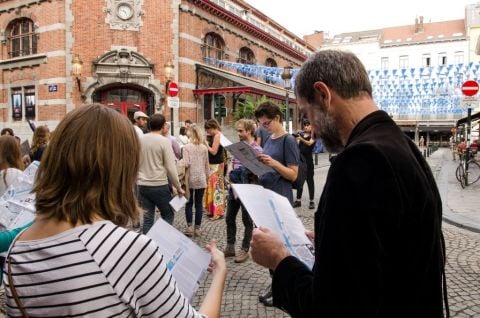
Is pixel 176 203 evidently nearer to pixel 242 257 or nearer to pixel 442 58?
pixel 242 257

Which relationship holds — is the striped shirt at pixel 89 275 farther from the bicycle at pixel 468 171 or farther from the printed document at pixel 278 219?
the bicycle at pixel 468 171

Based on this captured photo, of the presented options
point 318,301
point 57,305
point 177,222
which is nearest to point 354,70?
point 318,301

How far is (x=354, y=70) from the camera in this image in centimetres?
139

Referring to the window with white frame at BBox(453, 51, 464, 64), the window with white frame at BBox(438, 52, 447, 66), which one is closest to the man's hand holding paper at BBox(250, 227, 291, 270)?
the window with white frame at BBox(453, 51, 464, 64)

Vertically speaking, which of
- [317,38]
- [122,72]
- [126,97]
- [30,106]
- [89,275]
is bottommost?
[89,275]

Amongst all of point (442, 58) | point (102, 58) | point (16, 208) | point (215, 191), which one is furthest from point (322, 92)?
point (442, 58)

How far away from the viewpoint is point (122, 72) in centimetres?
1756

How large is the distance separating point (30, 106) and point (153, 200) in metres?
16.3

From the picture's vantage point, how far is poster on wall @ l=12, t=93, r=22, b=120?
18719mm

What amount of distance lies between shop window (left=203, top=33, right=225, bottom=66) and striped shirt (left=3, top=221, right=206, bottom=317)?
20.1 m

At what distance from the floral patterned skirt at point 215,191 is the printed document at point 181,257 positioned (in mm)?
5842

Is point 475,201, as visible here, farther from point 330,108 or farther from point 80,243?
point 80,243

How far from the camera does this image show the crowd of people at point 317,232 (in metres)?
1.12

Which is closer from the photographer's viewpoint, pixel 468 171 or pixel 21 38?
A: pixel 468 171
